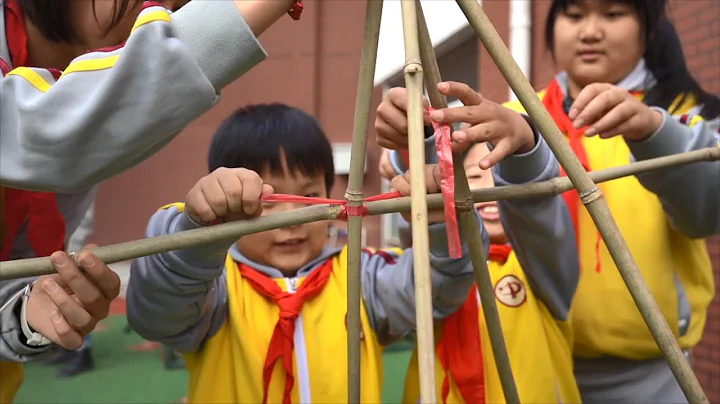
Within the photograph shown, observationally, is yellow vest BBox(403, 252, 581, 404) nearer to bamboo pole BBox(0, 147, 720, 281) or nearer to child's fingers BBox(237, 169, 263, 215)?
bamboo pole BBox(0, 147, 720, 281)

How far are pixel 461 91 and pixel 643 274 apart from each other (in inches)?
19.1

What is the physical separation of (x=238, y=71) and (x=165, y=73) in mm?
62

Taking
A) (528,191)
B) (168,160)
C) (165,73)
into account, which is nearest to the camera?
(165,73)

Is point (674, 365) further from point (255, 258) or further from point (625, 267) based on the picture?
point (255, 258)

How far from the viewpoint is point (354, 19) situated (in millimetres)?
3639

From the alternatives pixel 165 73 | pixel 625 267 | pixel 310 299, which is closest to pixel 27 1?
pixel 165 73

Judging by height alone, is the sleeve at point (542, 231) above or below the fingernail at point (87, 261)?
above

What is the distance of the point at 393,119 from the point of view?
611 millimetres

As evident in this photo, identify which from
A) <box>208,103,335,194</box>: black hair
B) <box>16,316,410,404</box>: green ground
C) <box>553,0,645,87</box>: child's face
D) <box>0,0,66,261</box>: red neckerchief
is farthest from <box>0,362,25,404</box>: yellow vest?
<box>16,316,410,404</box>: green ground

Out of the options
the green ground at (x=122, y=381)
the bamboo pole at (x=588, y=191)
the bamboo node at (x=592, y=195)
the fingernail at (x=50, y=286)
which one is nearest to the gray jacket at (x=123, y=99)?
the fingernail at (x=50, y=286)

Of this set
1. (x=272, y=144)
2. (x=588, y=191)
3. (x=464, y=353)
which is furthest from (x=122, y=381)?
(x=588, y=191)

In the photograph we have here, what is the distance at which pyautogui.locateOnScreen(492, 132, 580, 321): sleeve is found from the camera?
0.71 metres

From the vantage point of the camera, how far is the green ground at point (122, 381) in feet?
6.31

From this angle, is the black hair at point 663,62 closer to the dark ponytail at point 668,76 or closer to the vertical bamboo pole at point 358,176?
the dark ponytail at point 668,76
